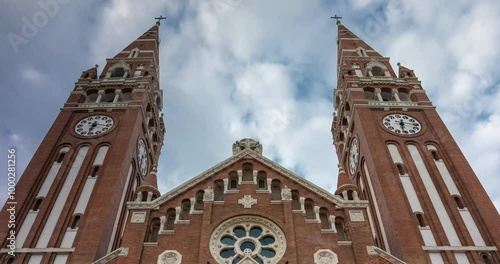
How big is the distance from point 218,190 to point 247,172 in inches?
86.5

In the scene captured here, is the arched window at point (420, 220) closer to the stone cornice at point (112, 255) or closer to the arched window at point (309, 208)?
the arched window at point (309, 208)

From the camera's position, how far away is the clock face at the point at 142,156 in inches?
1562

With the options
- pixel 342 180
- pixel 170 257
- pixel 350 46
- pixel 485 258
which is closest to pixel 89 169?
pixel 170 257

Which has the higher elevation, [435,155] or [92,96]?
[92,96]

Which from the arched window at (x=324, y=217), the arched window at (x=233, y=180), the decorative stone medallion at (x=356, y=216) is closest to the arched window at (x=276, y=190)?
the arched window at (x=233, y=180)

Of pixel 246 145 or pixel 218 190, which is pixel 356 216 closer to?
pixel 218 190

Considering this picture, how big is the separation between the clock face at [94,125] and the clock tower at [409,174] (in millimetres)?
17732

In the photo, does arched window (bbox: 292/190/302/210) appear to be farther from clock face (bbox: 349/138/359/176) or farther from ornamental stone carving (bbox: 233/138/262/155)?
clock face (bbox: 349/138/359/176)

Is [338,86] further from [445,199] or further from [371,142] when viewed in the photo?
[445,199]

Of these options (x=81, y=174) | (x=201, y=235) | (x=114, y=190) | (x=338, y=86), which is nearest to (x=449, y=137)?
(x=338, y=86)

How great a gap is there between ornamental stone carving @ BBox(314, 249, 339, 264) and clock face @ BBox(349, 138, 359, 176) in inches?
634

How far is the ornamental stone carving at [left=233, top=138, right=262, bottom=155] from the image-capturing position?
31656 mm

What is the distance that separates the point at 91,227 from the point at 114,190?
3.36m

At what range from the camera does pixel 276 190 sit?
2845 centimetres
